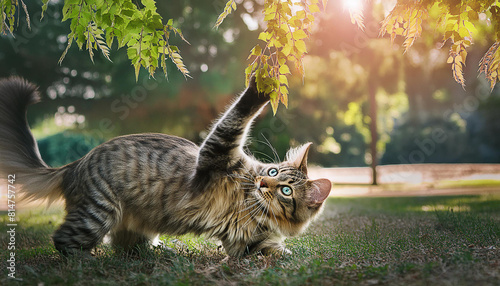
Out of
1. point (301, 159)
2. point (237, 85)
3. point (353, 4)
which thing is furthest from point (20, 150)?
point (237, 85)

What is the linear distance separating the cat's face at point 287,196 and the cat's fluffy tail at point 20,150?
1862 mm

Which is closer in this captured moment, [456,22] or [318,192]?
[456,22]

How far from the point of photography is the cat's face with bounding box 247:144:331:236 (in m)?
3.51

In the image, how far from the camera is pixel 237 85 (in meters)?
10.5

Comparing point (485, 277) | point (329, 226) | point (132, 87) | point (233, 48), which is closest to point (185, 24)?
point (233, 48)

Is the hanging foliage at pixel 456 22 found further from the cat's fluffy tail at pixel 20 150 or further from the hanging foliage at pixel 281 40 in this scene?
the cat's fluffy tail at pixel 20 150

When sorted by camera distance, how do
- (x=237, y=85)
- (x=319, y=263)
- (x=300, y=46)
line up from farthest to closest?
(x=237, y=85)
(x=300, y=46)
(x=319, y=263)

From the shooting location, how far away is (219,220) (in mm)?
3562

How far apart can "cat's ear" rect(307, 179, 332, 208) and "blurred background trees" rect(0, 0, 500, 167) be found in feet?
17.2

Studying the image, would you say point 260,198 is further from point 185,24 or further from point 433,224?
point 185,24

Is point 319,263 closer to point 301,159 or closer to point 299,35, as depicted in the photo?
point 301,159

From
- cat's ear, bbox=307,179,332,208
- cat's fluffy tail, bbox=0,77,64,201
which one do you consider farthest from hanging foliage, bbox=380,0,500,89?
cat's fluffy tail, bbox=0,77,64,201

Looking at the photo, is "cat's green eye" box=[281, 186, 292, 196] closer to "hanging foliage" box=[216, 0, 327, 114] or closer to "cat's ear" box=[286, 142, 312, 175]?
"cat's ear" box=[286, 142, 312, 175]

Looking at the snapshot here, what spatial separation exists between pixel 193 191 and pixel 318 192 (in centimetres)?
107
